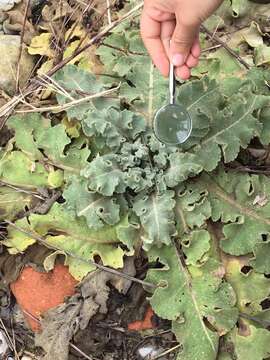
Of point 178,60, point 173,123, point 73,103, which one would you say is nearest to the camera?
point 178,60

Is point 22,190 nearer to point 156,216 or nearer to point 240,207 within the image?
point 156,216

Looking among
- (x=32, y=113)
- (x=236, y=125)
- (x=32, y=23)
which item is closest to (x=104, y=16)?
(x=32, y=23)

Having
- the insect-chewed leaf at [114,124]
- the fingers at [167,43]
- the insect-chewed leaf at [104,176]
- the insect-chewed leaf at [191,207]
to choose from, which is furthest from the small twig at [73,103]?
the insect-chewed leaf at [191,207]

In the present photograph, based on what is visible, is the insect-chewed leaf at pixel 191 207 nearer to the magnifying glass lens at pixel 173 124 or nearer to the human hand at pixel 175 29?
the magnifying glass lens at pixel 173 124

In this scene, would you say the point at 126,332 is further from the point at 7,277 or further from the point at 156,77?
the point at 156,77

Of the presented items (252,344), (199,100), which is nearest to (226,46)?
(199,100)
